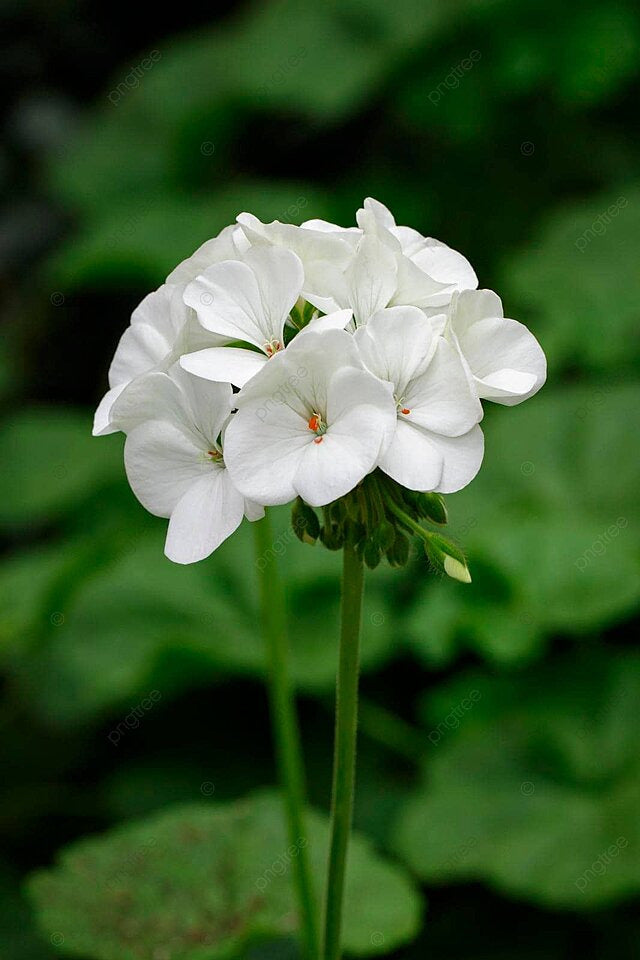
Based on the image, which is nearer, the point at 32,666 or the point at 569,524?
the point at 569,524

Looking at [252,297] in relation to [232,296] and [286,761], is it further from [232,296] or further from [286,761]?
[286,761]

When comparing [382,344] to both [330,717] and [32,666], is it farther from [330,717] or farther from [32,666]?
[32,666]

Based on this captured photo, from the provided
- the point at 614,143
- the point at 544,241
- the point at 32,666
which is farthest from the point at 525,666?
the point at 614,143

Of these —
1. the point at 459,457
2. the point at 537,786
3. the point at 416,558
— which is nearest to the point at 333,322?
the point at 459,457

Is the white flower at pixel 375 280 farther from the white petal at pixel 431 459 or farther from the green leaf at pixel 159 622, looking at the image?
the green leaf at pixel 159 622

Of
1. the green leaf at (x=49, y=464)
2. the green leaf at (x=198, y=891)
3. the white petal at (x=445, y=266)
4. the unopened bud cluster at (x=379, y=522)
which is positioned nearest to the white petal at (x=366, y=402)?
the unopened bud cluster at (x=379, y=522)

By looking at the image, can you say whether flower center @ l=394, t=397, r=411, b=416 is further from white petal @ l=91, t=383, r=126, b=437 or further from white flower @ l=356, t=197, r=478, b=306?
white petal @ l=91, t=383, r=126, b=437
